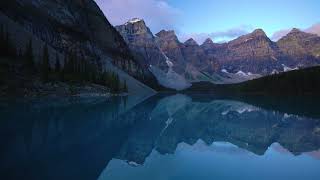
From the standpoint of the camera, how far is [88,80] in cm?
13888

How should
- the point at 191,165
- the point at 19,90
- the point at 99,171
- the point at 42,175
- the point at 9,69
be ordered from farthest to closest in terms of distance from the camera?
1. the point at 9,69
2. the point at 19,90
3. the point at 191,165
4. the point at 99,171
5. the point at 42,175

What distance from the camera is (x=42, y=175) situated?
1558 centimetres

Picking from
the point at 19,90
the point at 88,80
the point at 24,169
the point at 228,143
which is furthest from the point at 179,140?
the point at 88,80

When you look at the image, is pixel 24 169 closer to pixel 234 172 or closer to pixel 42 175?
pixel 42 175

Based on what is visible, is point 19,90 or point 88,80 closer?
point 19,90

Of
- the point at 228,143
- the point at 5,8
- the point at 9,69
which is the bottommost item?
the point at 228,143

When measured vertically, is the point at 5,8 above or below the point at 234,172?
above

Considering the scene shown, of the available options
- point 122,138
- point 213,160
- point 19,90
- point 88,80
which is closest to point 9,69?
point 19,90

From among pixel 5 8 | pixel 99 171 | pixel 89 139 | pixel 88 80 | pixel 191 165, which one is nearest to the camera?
pixel 99 171

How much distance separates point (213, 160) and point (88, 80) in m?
122

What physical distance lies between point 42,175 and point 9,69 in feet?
262

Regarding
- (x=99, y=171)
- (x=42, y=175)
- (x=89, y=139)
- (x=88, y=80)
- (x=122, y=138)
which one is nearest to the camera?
(x=42, y=175)

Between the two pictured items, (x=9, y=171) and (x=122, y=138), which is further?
(x=122, y=138)

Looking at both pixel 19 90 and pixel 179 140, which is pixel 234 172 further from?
pixel 19 90
